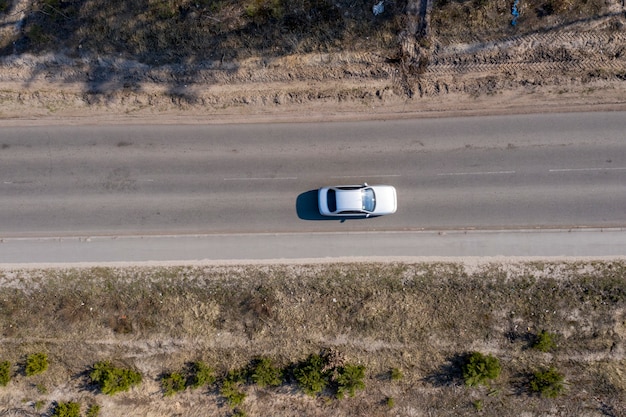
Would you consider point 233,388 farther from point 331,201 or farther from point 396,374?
point 331,201

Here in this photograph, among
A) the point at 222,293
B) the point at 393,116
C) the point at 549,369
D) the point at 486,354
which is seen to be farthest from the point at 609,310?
the point at 222,293

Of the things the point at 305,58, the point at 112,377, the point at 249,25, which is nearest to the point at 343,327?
the point at 112,377

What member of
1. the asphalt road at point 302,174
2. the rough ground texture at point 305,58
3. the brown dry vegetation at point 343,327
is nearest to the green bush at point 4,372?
the brown dry vegetation at point 343,327

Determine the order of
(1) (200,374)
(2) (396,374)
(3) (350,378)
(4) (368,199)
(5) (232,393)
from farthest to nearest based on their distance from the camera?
(5) (232,393), (1) (200,374), (2) (396,374), (3) (350,378), (4) (368,199)

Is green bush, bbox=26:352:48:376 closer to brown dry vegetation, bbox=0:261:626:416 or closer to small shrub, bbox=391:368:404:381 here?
brown dry vegetation, bbox=0:261:626:416

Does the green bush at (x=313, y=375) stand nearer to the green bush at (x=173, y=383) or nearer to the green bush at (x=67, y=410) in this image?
the green bush at (x=173, y=383)

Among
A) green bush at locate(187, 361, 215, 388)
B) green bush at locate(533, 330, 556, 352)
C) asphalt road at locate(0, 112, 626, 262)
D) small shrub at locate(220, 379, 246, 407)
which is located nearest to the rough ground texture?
asphalt road at locate(0, 112, 626, 262)
